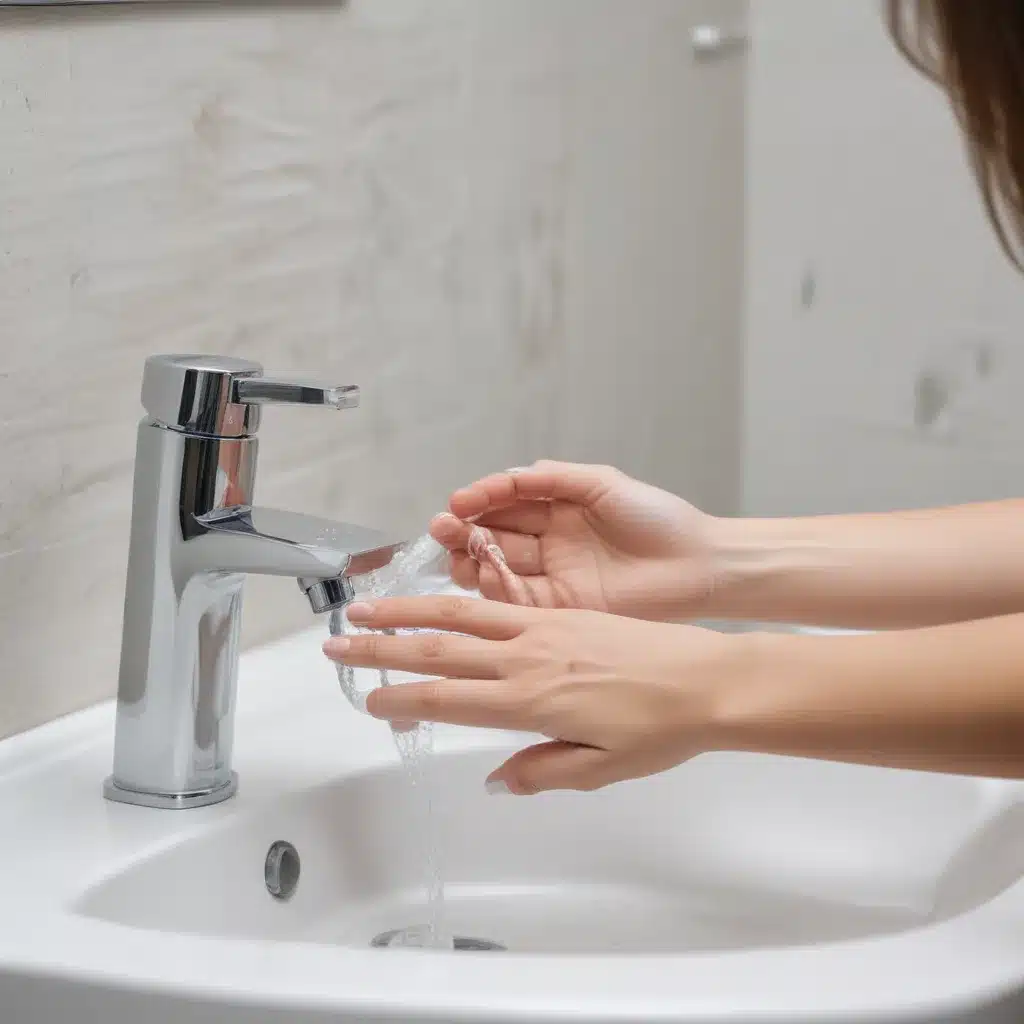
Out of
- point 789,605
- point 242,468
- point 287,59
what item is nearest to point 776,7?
point 287,59

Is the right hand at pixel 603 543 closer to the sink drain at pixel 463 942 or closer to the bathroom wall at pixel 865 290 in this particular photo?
the sink drain at pixel 463 942

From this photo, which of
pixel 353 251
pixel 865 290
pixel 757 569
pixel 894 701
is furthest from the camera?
pixel 865 290

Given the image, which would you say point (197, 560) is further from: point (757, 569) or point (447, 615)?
point (757, 569)

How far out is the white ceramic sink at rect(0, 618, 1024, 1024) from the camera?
50cm

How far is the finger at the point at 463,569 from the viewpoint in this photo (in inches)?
31.3

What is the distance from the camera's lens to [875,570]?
0.78m

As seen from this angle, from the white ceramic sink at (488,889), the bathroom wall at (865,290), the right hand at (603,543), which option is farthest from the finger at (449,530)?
the bathroom wall at (865,290)

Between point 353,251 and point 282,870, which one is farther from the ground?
point 353,251

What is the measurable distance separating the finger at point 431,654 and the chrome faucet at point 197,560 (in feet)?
0.18

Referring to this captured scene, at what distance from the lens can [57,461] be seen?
73 cm

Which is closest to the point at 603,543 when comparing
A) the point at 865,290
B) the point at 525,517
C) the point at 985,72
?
the point at 525,517

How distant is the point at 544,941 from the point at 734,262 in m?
0.80

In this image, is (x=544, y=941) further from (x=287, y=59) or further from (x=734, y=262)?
(x=734, y=262)

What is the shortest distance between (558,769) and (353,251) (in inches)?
17.1
